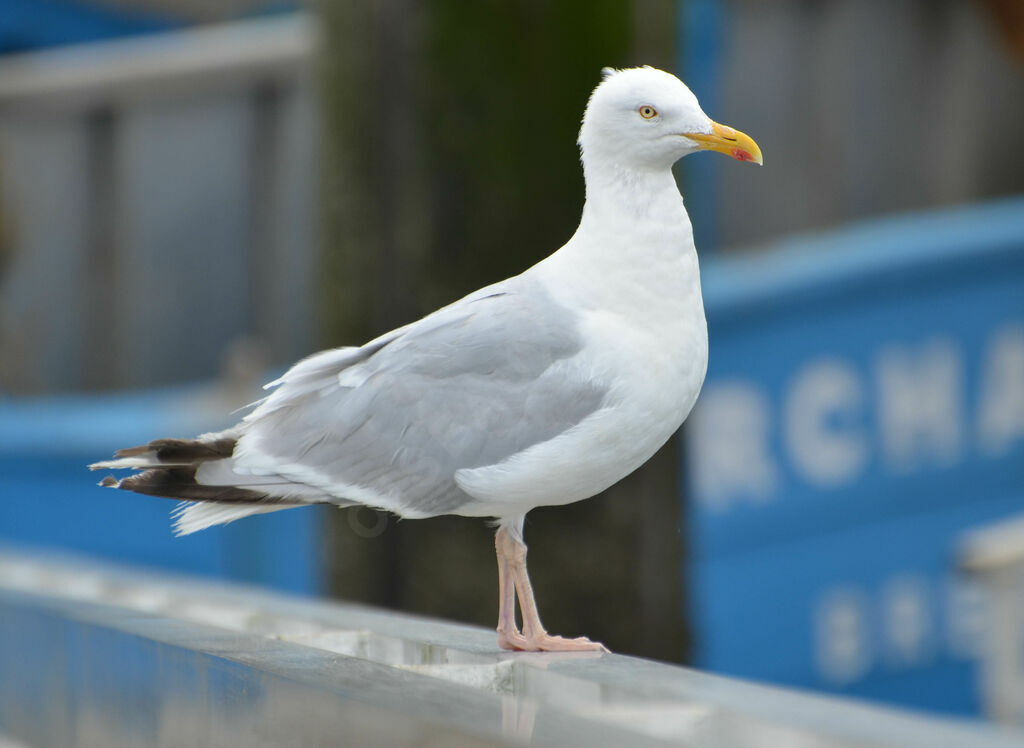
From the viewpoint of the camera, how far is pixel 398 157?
2865mm

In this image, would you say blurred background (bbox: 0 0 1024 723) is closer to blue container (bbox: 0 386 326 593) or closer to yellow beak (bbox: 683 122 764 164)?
blue container (bbox: 0 386 326 593)

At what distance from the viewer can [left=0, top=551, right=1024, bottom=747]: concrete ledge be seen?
1.63 meters

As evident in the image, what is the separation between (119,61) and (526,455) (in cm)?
380

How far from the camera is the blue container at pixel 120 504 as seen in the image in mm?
4910

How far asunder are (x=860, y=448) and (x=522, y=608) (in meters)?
3.23

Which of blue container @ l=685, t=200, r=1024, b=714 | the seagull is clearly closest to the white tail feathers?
the seagull

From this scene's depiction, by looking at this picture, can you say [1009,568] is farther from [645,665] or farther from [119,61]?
[119,61]

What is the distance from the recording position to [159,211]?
5.06 meters

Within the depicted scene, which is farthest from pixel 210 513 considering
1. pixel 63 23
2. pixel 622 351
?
pixel 63 23

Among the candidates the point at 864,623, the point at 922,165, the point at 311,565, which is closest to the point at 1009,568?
the point at 864,623

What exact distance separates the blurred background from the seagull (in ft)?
8.40

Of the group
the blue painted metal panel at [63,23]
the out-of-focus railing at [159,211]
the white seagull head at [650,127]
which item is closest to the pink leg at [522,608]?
the white seagull head at [650,127]

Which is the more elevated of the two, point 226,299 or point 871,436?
point 226,299

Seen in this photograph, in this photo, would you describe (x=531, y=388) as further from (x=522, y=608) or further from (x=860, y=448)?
(x=860, y=448)
